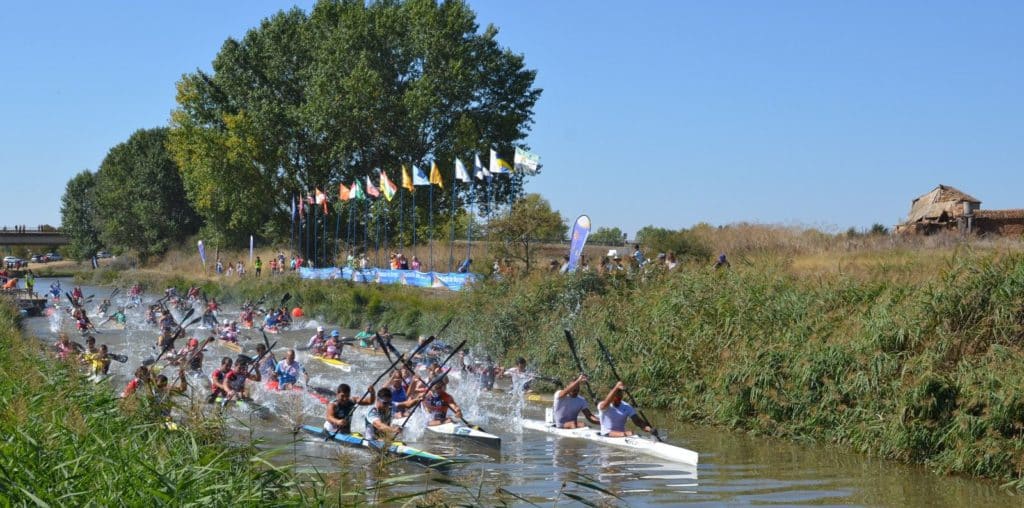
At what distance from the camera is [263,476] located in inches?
325

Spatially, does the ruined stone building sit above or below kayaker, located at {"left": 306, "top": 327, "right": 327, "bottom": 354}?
above

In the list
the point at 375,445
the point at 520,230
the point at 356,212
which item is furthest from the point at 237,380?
the point at 356,212

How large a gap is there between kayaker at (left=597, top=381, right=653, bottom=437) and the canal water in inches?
14.0

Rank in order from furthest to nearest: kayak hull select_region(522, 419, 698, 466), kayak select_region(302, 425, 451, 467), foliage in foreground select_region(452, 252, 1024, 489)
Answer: kayak hull select_region(522, 419, 698, 466) < foliage in foreground select_region(452, 252, 1024, 489) < kayak select_region(302, 425, 451, 467)

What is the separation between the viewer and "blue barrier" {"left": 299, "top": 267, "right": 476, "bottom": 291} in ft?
117

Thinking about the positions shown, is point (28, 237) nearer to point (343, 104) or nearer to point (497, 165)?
point (343, 104)

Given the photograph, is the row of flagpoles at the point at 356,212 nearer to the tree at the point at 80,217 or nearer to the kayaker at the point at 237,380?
the kayaker at the point at 237,380

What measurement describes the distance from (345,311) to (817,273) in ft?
74.4

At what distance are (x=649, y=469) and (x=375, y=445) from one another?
4084 mm

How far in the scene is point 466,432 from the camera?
16.3 m

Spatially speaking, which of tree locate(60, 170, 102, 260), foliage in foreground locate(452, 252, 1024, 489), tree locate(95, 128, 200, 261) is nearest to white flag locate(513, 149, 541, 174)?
foliage in foreground locate(452, 252, 1024, 489)

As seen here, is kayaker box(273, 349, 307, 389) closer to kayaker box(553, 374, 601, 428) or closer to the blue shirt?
kayaker box(553, 374, 601, 428)

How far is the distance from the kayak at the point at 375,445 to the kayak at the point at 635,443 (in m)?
3.63

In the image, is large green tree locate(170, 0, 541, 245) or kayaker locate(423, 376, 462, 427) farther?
large green tree locate(170, 0, 541, 245)
